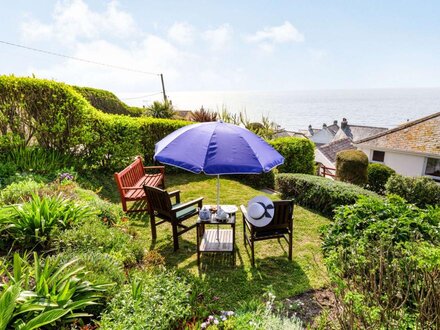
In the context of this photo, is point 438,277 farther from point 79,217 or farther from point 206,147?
point 79,217

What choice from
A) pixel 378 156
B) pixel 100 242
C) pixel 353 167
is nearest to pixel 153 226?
pixel 100 242

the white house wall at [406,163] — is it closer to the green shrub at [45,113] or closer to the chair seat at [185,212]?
the chair seat at [185,212]

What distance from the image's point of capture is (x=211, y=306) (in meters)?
3.44

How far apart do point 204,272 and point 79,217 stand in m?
2.29

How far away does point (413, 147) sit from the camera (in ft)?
71.7

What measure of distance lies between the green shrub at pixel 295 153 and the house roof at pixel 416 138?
47.4 ft

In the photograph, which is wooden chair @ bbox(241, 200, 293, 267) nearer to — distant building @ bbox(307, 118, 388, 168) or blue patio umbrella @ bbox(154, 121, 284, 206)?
blue patio umbrella @ bbox(154, 121, 284, 206)

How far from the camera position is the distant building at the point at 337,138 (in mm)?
35938

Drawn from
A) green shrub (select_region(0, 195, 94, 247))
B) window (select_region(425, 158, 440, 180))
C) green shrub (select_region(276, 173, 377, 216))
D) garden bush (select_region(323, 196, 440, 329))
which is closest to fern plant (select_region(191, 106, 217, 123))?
green shrub (select_region(276, 173, 377, 216))

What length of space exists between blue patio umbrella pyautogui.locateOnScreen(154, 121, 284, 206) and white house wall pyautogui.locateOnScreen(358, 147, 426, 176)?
→ 22297 mm

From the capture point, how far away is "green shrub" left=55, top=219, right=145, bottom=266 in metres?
3.89

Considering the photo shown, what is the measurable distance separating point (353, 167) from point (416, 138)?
11568 millimetres

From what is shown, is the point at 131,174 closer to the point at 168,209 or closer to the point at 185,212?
the point at 185,212

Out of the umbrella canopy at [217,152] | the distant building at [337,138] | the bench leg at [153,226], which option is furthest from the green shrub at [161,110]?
the distant building at [337,138]
